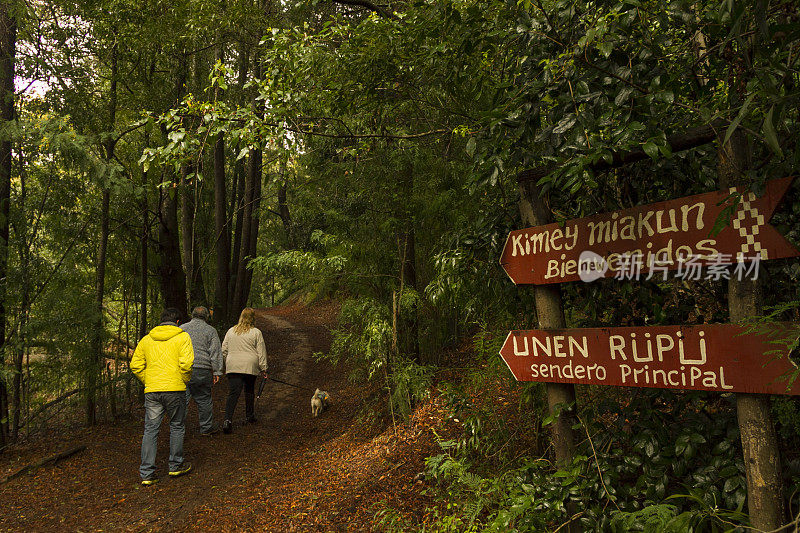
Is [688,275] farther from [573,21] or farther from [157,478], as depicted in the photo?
[157,478]

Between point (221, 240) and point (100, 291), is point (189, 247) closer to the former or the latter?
point (100, 291)

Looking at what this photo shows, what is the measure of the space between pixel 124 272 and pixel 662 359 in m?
9.80

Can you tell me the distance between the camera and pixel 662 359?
277 centimetres

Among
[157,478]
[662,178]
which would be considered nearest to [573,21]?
[662,178]

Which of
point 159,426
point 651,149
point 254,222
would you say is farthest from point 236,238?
point 651,149

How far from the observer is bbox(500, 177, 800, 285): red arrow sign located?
2.54 meters

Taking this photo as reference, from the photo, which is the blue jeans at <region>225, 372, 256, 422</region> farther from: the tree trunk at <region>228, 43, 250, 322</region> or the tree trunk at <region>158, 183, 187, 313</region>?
the tree trunk at <region>228, 43, 250, 322</region>

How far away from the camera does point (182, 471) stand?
6199 mm

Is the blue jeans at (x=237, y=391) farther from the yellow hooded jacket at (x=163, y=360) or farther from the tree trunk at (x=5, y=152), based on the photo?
the tree trunk at (x=5, y=152)

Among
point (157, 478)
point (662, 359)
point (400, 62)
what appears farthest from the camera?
point (157, 478)

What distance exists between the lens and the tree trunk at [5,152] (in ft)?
22.2

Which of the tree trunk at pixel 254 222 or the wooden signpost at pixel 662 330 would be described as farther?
the tree trunk at pixel 254 222

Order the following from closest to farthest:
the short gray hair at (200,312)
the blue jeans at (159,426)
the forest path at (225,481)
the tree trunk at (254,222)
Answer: the forest path at (225,481)
the blue jeans at (159,426)
the short gray hair at (200,312)
the tree trunk at (254,222)

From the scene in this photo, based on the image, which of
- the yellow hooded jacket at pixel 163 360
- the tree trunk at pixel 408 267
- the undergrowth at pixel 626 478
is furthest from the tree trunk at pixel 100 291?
the undergrowth at pixel 626 478
